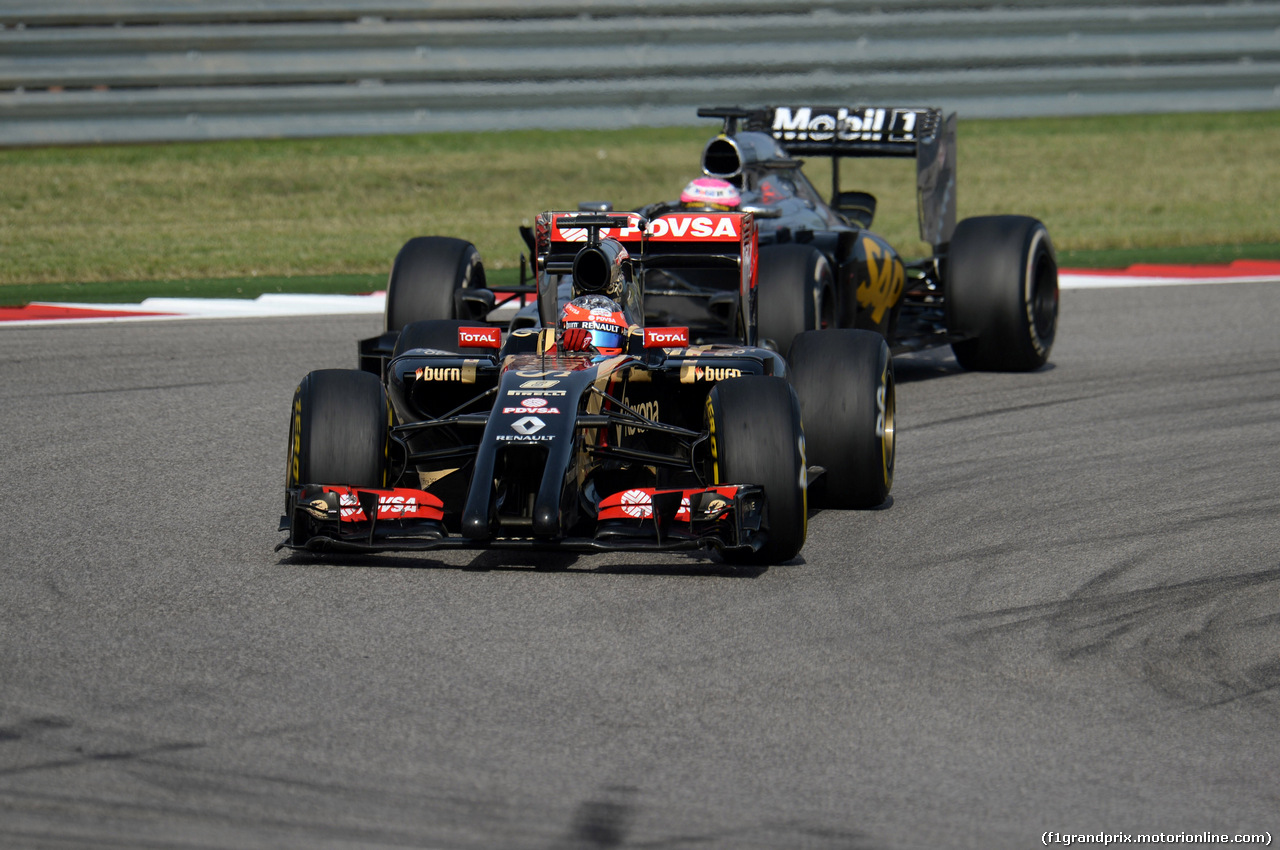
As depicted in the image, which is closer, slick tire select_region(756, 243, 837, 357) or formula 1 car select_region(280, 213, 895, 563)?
formula 1 car select_region(280, 213, 895, 563)

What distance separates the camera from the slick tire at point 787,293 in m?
9.63

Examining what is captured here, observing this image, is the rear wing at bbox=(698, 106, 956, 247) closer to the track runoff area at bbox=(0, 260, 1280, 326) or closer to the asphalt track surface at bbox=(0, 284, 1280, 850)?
the track runoff area at bbox=(0, 260, 1280, 326)

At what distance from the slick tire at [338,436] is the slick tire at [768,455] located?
131 centimetres

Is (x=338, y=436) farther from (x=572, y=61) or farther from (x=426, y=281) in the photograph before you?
(x=572, y=61)

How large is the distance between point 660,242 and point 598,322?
158cm

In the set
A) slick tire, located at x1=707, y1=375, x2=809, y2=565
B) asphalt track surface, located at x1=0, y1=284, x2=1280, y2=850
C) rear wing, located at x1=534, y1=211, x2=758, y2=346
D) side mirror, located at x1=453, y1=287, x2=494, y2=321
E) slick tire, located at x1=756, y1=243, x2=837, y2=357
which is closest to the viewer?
asphalt track surface, located at x1=0, y1=284, x2=1280, y2=850

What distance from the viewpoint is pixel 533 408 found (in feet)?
21.6

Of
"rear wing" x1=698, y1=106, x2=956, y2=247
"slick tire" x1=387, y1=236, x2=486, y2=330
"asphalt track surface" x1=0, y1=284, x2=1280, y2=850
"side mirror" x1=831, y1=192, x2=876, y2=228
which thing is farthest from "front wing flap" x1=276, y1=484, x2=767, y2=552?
"side mirror" x1=831, y1=192, x2=876, y2=228

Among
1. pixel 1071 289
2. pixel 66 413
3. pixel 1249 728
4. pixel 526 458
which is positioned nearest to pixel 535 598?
pixel 526 458

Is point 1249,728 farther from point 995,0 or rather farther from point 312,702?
point 995,0

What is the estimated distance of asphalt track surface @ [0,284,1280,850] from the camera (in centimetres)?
428

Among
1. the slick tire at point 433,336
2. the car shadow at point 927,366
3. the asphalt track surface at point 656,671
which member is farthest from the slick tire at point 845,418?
the car shadow at point 927,366

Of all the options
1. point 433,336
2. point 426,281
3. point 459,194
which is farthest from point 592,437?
point 459,194

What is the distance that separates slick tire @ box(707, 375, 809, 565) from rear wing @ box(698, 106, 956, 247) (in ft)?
18.4
